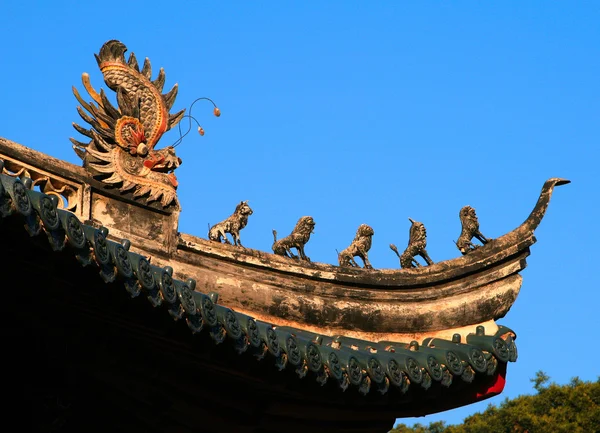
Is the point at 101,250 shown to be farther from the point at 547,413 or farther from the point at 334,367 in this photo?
the point at 547,413

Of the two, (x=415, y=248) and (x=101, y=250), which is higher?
(x=415, y=248)

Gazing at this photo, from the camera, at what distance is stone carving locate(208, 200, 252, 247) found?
1179cm

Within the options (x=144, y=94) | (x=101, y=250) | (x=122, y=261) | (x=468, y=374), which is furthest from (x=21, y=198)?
(x=468, y=374)

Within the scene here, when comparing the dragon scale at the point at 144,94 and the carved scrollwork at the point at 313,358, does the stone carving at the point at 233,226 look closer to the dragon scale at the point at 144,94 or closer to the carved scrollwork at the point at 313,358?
the dragon scale at the point at 144,94

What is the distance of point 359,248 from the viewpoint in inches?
504

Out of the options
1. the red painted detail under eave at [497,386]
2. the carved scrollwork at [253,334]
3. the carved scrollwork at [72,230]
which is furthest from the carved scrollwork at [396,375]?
the carved scrollwork at [72,230]

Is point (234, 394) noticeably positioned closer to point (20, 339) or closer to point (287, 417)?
point (287, 417)

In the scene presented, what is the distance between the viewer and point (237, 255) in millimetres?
11508

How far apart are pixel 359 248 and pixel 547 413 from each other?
2327cm

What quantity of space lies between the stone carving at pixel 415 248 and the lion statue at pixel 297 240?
109 centimetres

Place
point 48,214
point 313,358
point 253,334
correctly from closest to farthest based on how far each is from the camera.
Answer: point 48,214, point 253,334, point 313,358

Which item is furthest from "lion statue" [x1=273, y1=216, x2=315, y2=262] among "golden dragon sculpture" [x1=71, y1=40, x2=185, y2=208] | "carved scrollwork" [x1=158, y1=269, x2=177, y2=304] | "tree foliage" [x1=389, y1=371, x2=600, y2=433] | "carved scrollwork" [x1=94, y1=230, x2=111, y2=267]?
"tree foliage" [x1=389, y1=371, x2=600, y2=433]

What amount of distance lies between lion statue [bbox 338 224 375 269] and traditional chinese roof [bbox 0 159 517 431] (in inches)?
43.6

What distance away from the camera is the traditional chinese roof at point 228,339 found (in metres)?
7.46
